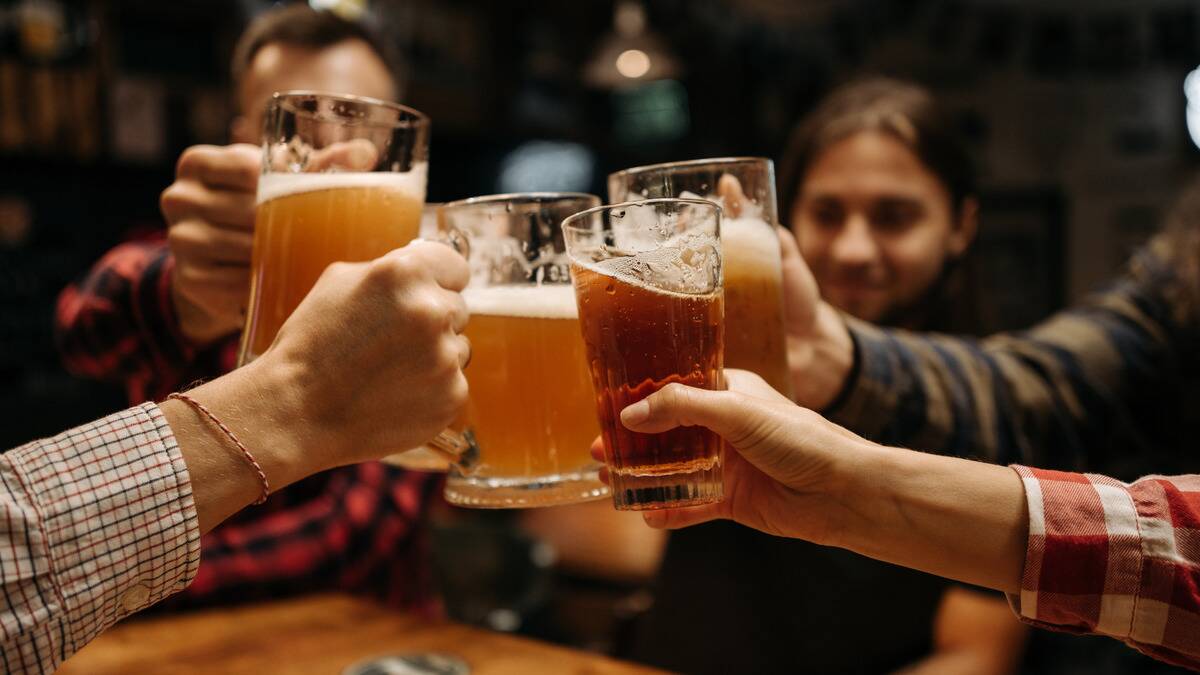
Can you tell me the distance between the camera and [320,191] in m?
0.97

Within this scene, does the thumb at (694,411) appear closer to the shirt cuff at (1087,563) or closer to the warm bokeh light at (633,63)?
the shirt cuff at (1087,563)

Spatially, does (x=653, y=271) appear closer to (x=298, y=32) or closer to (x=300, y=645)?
(x=300, y=645)

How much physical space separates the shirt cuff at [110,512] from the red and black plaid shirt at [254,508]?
1001mm

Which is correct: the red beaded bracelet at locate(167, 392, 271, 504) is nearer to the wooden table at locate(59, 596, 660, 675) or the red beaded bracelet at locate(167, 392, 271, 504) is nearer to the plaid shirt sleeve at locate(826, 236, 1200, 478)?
the wooden table at locate(59, 596, 660, 675)

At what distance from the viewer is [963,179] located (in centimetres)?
212


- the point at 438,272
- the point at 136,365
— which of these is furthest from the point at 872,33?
the point at 438,272

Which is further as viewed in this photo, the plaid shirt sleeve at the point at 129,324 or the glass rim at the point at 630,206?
the plaid shirt sleeve at the point at 129,324

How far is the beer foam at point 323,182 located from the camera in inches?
38.4

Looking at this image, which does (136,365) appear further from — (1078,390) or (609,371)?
(1078,390)

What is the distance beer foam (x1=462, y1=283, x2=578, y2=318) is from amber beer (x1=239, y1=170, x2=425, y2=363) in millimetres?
120

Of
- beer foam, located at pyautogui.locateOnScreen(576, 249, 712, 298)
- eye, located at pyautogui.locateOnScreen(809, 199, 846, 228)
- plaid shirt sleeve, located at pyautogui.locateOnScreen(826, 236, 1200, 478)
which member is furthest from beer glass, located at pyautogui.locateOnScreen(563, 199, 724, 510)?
eye, located at pyautogui.locateOnScreen(809, 199, 846, 228)

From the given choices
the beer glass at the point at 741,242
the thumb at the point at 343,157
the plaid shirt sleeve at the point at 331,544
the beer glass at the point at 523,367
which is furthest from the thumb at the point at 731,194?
the plaid shirt sleeve at the point at 331,544

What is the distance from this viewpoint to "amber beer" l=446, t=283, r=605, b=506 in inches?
41.1

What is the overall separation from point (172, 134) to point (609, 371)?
3.83m
